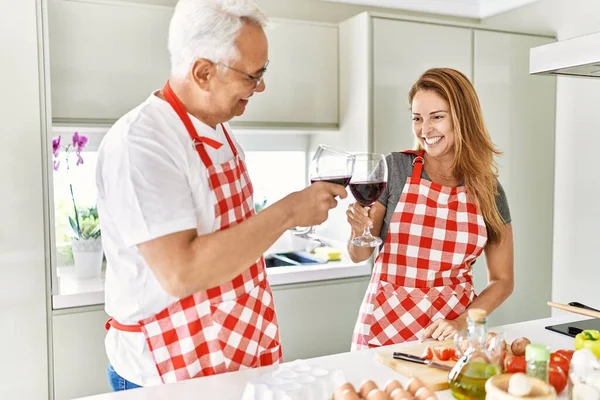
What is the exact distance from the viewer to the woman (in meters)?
1.75

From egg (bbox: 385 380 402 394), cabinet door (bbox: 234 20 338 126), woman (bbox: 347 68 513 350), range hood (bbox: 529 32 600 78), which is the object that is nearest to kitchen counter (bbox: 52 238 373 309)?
cabinet door (bbox: 234 20 338 126)

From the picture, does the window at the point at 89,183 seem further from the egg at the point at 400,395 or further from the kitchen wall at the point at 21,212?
the egg at the point at 400,395

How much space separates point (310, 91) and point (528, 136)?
1199mm

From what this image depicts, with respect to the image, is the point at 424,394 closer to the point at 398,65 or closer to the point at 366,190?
the point at 366,190

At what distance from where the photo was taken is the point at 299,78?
2.79 m

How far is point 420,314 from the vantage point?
174 centimetres

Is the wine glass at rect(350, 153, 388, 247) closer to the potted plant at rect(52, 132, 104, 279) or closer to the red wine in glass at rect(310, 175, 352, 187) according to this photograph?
the red wine in glass at rect(310, 175, 352, 187)

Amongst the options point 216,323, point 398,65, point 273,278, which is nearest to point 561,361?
point 216,323

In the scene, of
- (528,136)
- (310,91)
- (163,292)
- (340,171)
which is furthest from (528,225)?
(163,292)

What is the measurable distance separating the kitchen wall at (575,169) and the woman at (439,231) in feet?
4.70

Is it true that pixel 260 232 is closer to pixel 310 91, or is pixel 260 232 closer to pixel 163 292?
pixel 163 292

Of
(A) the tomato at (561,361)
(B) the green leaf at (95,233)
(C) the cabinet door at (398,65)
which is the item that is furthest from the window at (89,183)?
(A) the tomato at (561,361)

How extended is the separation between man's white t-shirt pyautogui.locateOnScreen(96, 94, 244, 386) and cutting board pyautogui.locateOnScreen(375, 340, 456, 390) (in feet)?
1.60

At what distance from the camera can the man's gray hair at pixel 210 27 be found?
1196 mm
